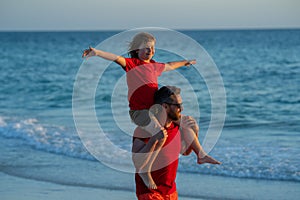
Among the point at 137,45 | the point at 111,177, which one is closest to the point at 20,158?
the point at 111,177

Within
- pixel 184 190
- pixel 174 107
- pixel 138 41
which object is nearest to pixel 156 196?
pixel 174 107

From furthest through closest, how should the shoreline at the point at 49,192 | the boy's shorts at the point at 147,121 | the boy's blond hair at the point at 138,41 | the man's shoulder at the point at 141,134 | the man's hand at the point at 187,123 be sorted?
the shoreline at the point at 49,192
the boy's blond hair at the point at 138,41
the man's hand at the point at 187,123
the man's shoulder at the point at 141,134
the boy's shorts at the point at 147,121

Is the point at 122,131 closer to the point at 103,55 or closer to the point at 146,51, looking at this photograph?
the point at 146,51

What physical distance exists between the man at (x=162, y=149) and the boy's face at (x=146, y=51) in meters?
0.49

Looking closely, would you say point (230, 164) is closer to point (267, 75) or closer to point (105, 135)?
point (105, 135)

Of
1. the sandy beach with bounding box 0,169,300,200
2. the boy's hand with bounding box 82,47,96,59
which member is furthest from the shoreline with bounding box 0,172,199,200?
the boy's hand with bounding box 82,47,96,59

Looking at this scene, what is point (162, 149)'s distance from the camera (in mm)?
5168

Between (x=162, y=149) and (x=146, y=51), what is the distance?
0.97 m

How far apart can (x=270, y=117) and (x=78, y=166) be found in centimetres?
723

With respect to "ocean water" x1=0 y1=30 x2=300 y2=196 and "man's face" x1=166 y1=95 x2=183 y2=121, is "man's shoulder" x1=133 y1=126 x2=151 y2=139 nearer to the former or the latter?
"man's face" x1=166 y1=95 x2=183 y2=121

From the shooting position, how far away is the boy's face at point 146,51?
18.2 feet

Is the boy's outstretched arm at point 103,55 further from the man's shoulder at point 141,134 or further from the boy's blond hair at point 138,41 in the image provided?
the man's shoulder at point 141,134

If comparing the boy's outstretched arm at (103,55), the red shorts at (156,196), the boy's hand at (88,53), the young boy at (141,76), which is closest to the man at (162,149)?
the red shorts at (156,196)

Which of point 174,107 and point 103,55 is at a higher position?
point 103,55
